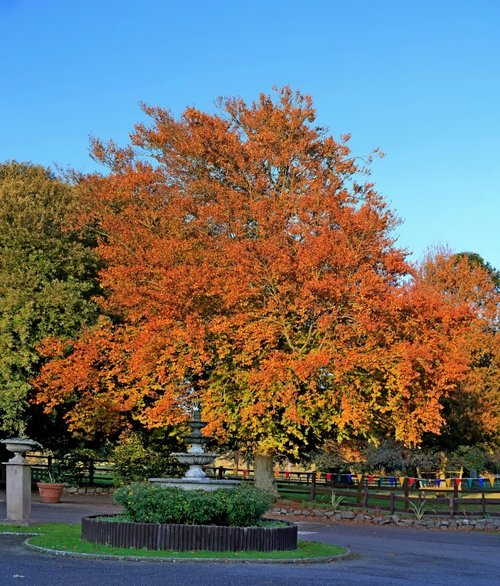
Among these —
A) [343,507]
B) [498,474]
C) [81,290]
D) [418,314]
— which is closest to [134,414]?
[81,290]

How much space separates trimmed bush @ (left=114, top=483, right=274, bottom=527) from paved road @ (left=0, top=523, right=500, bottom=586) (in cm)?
227

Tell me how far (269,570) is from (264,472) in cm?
2015

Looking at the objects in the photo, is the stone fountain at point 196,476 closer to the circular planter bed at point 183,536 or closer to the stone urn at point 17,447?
the circular planter bed at point 183,536

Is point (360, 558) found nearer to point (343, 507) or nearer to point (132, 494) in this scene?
point (132, 494)

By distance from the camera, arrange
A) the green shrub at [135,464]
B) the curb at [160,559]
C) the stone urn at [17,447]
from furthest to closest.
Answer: the green shrub at [135,464], the stone urn at [17,447], the curb at [160,559]

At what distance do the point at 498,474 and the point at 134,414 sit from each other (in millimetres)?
43001

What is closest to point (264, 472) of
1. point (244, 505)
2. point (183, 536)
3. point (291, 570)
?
point (244, 505)

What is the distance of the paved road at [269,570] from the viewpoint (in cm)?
1406

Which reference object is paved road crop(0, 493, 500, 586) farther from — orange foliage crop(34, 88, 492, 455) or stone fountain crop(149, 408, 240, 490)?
orange foliage crop(34, 88, 492, 455)

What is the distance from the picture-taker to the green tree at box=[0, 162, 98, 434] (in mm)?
36344

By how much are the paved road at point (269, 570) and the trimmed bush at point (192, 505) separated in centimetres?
227

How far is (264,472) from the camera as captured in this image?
3619 centimetres

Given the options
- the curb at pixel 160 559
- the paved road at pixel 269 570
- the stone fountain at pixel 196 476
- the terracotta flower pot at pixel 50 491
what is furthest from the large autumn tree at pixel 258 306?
the curb at pixel 160 559

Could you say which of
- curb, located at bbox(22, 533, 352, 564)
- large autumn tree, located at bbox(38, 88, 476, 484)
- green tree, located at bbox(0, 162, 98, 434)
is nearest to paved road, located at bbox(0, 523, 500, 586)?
curb, located at bbox(22, 533, 352, 564)
